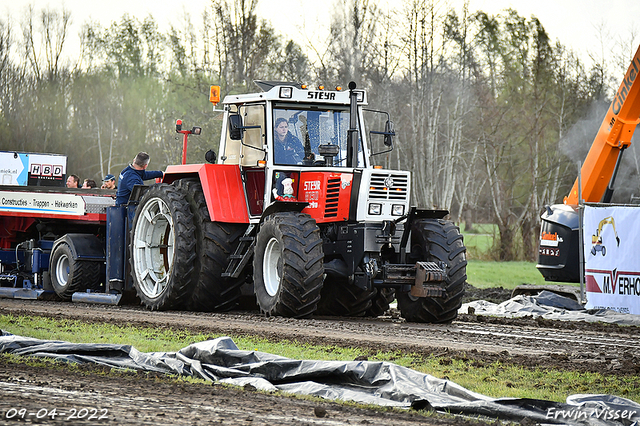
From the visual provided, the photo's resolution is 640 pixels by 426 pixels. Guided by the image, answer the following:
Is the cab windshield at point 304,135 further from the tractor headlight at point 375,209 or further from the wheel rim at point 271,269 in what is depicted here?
the wheel rim at point 271,269

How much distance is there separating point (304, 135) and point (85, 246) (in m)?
4.67

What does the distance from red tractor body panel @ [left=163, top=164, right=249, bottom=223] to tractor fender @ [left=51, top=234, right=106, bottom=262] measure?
3.00m

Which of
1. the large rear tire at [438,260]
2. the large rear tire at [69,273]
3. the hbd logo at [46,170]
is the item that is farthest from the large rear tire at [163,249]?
the hbd logo at [46,170]

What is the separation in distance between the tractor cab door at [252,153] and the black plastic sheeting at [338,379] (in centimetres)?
512

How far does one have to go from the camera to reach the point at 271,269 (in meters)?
11.7

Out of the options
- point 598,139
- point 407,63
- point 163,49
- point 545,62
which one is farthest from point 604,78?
point 163,49

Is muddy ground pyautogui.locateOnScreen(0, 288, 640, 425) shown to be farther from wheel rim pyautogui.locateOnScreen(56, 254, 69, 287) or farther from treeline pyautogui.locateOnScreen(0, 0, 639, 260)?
treeline pyautogui.locateOnScreen(0, 0, 639, 260)

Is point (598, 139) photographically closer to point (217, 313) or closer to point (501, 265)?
point (217, 313)

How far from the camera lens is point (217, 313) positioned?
1268cm

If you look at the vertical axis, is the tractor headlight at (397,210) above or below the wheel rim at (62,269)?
above

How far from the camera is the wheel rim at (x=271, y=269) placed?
1153cm

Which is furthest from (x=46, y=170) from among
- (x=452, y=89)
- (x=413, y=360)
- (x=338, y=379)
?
(x=338, y=379)

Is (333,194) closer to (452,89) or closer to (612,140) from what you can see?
(612,140)

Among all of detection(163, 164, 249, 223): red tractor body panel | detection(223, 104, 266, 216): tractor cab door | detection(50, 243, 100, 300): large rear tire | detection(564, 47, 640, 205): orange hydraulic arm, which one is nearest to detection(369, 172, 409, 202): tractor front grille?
detection(223, 104, 266, 216): tractor cab door
